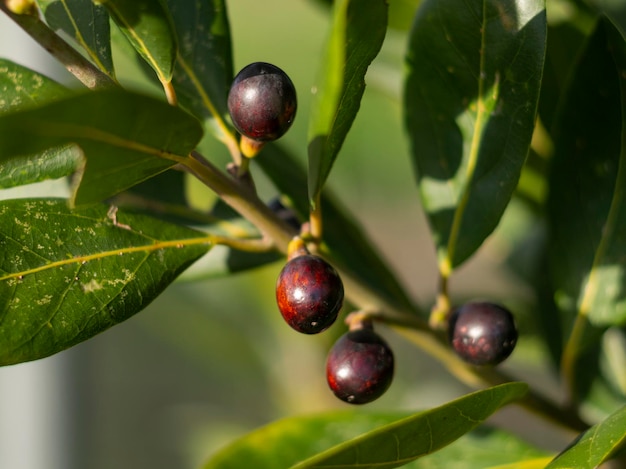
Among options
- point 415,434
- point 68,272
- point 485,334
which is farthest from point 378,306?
point 68,272

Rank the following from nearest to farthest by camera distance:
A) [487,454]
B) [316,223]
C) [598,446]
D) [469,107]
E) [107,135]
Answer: [107,135]
[598,446]
[316,223]
[469,107]
[487,454]

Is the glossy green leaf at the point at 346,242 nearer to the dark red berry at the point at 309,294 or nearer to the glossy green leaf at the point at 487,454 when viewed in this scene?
the glossy green leaf at the point at 487,454

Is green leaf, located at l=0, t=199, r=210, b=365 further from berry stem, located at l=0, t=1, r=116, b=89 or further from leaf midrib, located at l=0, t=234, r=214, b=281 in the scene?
berry stem, located at l=0, t=1, r=116, b=89

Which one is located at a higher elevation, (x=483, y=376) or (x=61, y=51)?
(x=61, y=51)

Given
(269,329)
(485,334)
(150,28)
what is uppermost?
(150,28)

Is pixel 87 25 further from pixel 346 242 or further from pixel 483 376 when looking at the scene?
pixel 483 376

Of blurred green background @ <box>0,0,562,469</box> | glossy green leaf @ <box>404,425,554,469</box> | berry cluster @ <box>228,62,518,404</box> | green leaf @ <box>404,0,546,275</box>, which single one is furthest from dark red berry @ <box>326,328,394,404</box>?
blurred green background @ <box>0,0,562,469</box>
